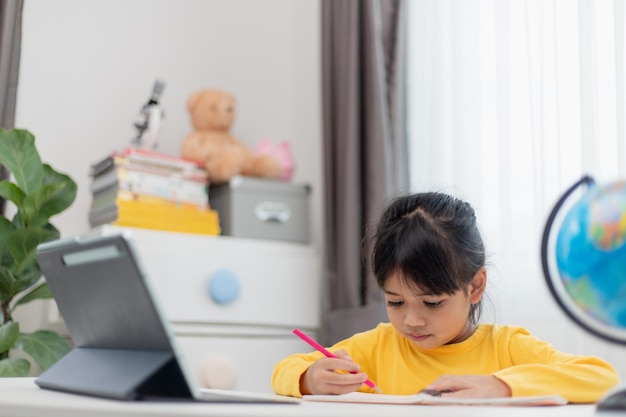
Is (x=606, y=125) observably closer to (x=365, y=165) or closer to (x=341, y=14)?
(x=365, y=165)

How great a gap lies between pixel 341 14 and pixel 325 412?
210cm

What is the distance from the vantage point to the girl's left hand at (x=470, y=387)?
35.1 inches

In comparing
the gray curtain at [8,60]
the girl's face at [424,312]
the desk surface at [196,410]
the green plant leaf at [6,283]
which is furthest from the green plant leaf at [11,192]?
the desk surface at [196,410]

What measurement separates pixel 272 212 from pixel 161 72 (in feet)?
2.14

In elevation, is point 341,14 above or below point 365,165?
above

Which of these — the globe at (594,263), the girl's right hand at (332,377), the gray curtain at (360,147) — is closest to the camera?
the globe at (594,263)

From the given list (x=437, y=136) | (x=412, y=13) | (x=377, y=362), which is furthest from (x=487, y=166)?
(x=377, y=362)

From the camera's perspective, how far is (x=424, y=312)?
1293 mm

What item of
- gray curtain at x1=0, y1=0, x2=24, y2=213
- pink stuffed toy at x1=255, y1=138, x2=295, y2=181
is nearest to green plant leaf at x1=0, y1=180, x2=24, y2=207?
gray curtain at x1=0, y1=0, x2=24, y2=213

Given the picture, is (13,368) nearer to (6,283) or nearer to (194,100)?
(6,283)

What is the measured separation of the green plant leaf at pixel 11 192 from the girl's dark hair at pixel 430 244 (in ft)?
3.37

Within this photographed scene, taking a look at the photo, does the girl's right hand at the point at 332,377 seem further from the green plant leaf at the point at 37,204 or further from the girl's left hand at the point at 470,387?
the green plant leaf at the point at 37,204

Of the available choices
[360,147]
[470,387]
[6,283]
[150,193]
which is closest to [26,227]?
[6,283]

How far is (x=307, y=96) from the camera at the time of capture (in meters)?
2.95
